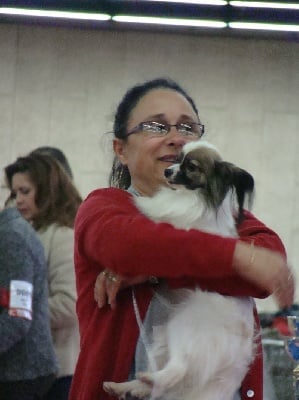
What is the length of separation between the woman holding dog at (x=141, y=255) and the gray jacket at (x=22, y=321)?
89cm

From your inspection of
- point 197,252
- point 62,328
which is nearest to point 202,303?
point 197,252

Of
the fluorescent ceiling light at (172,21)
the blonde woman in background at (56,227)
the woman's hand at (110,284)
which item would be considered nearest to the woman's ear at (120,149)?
the woman's hand at (110,284)

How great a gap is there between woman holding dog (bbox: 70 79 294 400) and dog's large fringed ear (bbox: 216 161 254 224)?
0.30 ft

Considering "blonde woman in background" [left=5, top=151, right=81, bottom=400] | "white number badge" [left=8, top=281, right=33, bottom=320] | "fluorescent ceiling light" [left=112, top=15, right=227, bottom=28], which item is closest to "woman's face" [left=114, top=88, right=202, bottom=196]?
"white number badge" [left=8, top=281, right=33, bottom=320]

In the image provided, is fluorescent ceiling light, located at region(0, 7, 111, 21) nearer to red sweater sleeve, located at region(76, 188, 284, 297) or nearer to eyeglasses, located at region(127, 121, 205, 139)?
eyeglasses, located at region(127, 121, 205, 139)

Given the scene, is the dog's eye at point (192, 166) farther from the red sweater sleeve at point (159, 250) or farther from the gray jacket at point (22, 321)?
the gray jacket at point (22, 321)

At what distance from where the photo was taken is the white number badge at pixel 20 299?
294 centimetres

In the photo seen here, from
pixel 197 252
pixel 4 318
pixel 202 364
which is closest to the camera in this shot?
pixel 197 252

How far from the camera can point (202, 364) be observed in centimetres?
182

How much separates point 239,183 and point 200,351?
0.43 metres

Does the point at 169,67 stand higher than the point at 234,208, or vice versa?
the point at 169,67

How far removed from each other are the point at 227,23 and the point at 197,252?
449 cm

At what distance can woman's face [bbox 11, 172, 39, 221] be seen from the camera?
153 inches

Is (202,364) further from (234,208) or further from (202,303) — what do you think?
(234,208)
